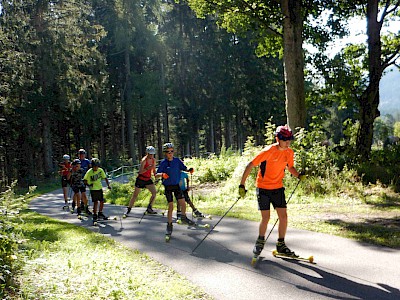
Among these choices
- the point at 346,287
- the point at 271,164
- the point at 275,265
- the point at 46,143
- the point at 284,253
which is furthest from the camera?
the point at 46,143

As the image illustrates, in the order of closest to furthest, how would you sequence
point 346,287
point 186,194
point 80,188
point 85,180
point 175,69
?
point 346,287 → point 186,194 → point 85,180 → point 80,188 → point 175,69

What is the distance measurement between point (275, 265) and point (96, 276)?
2.77 metres

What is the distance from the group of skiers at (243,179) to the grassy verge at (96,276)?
1.59 m

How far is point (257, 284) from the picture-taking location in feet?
17.4

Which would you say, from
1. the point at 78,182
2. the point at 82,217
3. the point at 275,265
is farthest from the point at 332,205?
the point at 78,182

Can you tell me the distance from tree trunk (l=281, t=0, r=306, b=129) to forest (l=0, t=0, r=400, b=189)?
1.6 inches

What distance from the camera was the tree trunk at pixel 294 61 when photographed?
49.8ft

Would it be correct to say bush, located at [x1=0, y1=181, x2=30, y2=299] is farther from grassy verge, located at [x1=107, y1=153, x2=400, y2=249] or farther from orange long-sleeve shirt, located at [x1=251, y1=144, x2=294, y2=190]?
grassy verge, located at [x1=107, y1=153, x2=400, y2=249]

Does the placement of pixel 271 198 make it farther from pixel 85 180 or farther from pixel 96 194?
pixel 85 180

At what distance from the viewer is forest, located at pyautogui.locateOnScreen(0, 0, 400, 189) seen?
54.6ft

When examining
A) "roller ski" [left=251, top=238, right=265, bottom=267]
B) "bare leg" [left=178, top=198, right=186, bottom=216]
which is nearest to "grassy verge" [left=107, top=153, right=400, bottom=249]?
"bare leg" [left=178, top=198, right=186, bottom=216]

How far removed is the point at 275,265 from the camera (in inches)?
240

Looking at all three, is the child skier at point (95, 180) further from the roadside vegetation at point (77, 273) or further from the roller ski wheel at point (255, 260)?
the roller ski wheel at point (255, 260)

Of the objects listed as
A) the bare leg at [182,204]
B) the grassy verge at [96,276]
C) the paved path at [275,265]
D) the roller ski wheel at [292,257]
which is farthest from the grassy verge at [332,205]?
the grassy verge at [96,276]
